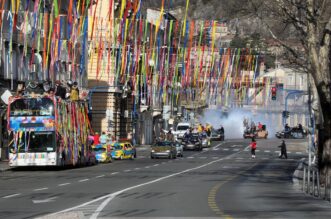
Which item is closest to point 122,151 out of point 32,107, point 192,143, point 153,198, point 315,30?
point 32,107

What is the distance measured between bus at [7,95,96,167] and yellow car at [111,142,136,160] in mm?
16809

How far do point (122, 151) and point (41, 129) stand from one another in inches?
811

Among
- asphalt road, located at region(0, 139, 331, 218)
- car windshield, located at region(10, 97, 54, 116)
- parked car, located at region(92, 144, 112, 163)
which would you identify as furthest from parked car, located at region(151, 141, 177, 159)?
asphalt road, located at region(0, 139, 331, 218)

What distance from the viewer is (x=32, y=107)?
44.2 m

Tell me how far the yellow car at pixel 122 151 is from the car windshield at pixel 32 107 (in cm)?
2045

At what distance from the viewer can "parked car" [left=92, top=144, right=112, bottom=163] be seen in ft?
195

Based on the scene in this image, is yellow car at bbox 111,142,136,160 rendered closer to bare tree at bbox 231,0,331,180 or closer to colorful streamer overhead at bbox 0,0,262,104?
colorful streamer overhead at bbox 0,0,262,104

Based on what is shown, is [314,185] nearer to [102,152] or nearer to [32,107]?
[32,107]

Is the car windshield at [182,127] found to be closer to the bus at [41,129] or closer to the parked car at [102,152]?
the parked car at [102,152]

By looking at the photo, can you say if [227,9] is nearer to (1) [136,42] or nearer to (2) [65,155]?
(2) [65,155]

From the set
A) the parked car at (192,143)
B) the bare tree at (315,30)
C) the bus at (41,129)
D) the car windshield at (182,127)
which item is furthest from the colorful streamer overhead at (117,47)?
the bare tree at (315,30)

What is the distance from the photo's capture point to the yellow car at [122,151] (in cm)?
6500

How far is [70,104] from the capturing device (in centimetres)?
4672

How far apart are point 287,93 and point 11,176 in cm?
10681
